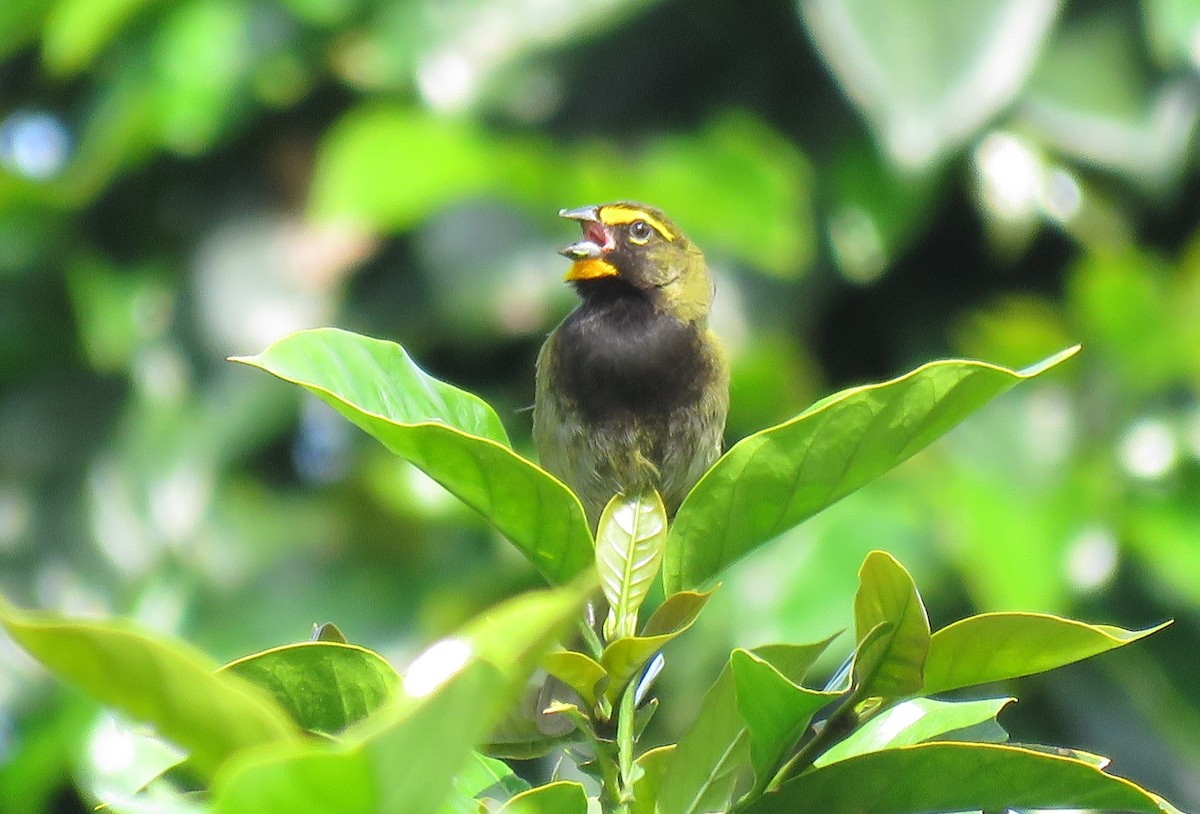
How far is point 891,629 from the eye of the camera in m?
1.24

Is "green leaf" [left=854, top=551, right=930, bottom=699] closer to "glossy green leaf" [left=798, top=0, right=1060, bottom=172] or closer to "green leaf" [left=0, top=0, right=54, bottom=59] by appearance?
"glossy green leaf" [left=798, top=0, right=1060, bottom=172]

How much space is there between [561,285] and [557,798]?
9.56 ft

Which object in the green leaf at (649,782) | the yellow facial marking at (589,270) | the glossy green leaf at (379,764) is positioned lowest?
the green leaf at (649,782)

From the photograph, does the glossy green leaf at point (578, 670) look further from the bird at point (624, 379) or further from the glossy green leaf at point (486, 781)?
the bird at point (624, 379)

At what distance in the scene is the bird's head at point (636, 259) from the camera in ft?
8.21

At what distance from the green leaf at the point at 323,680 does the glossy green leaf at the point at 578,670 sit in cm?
12

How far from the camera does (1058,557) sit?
352cm

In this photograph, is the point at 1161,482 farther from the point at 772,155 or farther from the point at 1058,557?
the point at 772,155

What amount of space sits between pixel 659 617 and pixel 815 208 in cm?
294

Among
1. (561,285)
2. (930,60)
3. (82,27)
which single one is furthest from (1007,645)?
A: (82,27)

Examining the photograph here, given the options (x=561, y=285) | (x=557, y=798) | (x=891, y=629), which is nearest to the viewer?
(x=557, y=798)

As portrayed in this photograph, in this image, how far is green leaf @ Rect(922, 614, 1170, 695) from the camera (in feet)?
4.04

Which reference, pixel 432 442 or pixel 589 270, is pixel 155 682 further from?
pixel 589 270

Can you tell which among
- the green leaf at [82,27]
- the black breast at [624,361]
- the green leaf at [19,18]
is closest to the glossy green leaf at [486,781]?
the black breast at [624,361]
